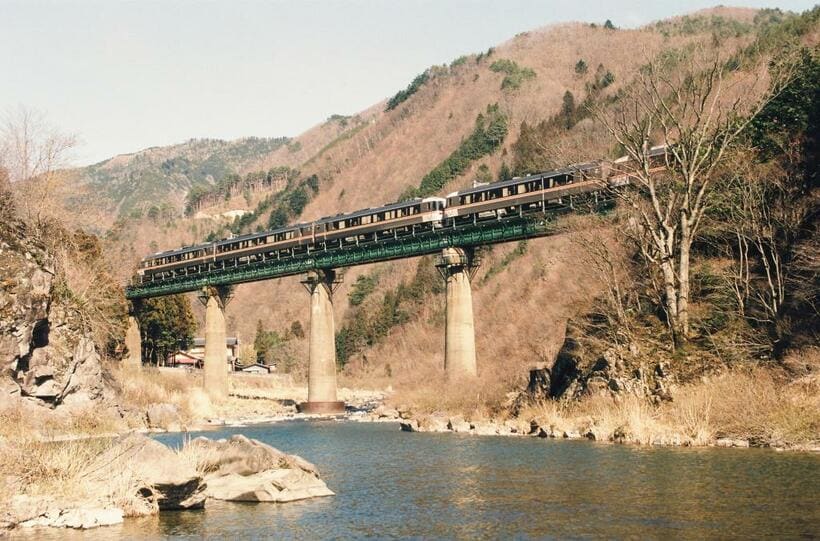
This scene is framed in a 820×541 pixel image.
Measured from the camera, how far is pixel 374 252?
251ft

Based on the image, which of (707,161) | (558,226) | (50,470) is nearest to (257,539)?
(50,470)

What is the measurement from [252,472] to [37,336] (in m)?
21.1

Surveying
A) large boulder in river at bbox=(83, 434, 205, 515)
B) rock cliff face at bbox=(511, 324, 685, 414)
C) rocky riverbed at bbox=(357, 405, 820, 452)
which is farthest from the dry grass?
large boulder in river at bbox=(83, 434, 205, 515)

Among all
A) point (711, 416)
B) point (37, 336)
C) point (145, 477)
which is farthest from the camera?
point (37, 336)

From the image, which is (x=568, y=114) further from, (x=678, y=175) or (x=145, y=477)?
(x=145, y=477)

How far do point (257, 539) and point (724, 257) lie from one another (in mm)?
32891

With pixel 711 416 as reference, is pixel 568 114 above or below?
above

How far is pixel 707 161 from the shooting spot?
47000 millimetres

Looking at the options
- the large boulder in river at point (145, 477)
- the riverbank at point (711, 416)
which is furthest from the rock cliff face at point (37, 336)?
the riverbank at point (711, 416)

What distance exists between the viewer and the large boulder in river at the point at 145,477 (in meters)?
20.3

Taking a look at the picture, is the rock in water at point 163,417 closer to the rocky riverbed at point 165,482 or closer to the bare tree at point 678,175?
the rocky riverbed at point 165,482

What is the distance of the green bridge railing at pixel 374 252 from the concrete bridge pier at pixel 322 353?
5.57 feet

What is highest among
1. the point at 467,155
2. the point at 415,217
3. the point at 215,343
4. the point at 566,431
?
the point at 467,155

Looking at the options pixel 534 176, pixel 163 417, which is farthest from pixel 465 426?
pixel 534 176
